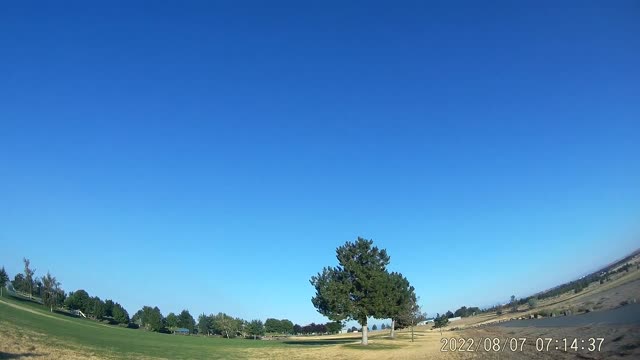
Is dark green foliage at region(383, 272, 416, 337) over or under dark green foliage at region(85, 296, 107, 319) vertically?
over

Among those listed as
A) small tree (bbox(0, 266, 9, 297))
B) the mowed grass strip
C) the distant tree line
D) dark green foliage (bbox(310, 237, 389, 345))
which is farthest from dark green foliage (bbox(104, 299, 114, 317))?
dark green foliage (bbox(310, 237, 389, 345))

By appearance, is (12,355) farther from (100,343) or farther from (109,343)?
(109,343)

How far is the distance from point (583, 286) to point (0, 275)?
180884 millimetres

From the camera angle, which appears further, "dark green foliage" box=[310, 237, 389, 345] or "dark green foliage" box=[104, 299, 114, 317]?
"dark green foliage" box=[104, 299, 114, 317]

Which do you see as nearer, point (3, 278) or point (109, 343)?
point (109, 343)

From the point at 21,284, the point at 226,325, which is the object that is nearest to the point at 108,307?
the point at 21,284

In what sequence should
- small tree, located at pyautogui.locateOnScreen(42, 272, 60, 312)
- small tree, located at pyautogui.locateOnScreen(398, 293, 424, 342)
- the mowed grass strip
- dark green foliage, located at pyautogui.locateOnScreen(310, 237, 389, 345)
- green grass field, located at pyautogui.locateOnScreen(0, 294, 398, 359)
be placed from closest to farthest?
green grass field, located at pyautogui.locateOnScreen(0, 294, 398, 359)
the mowed grass strip
dark green foliage, located at pyautogui.locateOnScreen(310, 237, 389, 345)
small tree, located at pyautogui.locateOnScreen(398, 293, 424, 342)
small tree, located at pyautogui.locateOnScreen(42, 272, 60, 312)

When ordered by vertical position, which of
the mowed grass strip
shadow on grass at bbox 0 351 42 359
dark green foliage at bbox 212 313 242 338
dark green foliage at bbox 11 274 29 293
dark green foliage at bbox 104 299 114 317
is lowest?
dark green foliage at bbox 212 313 242 338

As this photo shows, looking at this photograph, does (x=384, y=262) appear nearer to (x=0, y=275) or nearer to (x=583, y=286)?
(x=583, y=286)

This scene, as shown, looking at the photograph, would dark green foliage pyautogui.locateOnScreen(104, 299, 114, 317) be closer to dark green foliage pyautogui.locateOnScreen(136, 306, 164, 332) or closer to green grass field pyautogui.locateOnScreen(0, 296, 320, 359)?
dark green foliage pyautogui.locateOnScreen(136, 306, 164, 332)

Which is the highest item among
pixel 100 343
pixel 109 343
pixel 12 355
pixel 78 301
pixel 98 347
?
pixel 12 355

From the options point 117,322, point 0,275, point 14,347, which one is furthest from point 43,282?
point 14,347

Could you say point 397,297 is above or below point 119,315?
above

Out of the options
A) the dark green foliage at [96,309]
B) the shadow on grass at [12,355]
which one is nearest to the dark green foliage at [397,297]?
the shadow on grass at [12,355]
